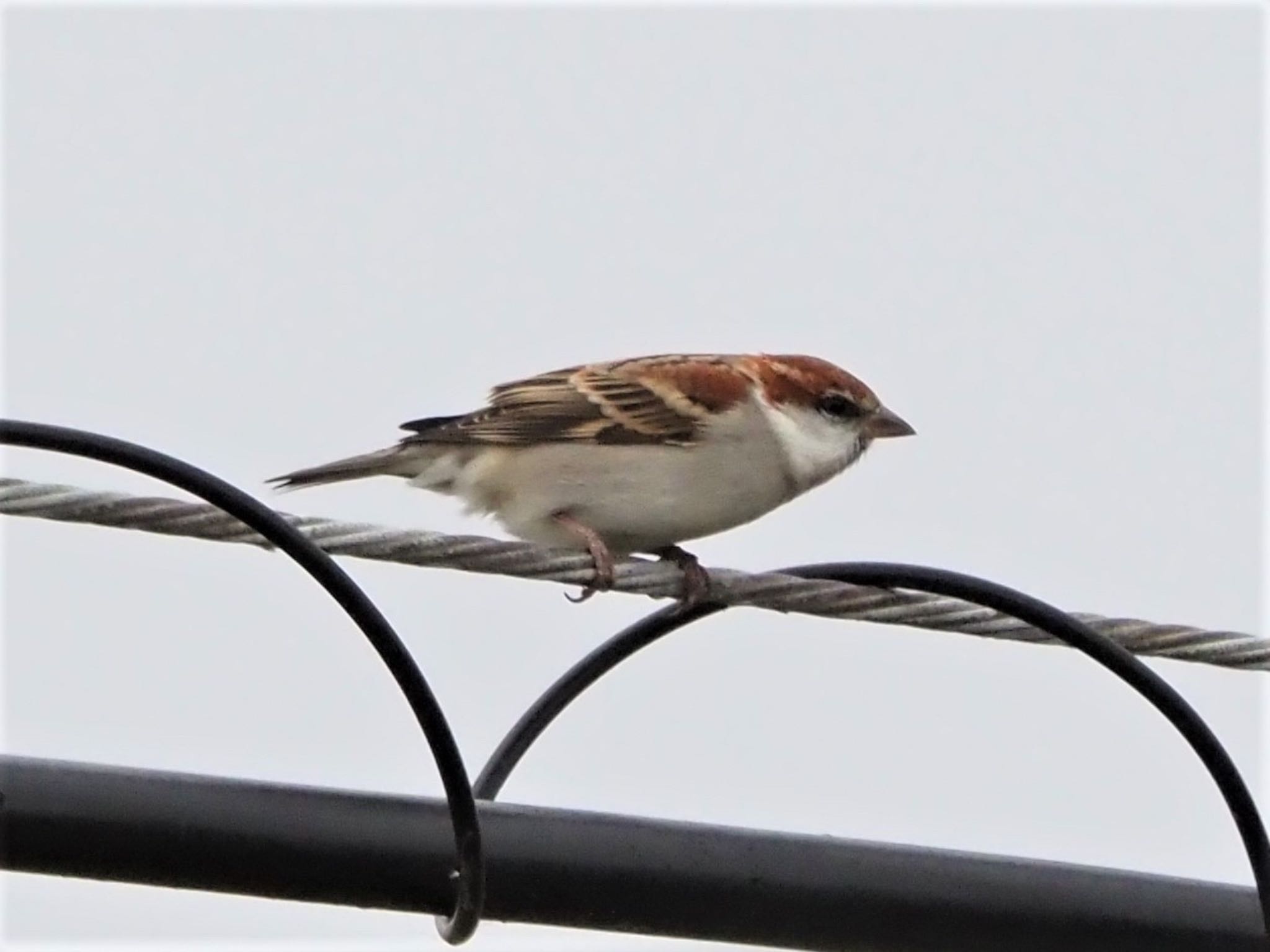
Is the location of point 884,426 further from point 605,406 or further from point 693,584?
point 693,584

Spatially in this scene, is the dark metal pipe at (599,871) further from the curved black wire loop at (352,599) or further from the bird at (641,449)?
the bird at (641,449)

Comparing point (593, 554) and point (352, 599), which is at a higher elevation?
point (352, 599)

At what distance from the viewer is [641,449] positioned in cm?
575

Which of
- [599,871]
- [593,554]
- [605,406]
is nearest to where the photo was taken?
[599,871]

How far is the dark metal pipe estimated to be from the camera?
3.24m

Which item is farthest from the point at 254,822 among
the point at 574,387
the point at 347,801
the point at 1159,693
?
the point at 574,387

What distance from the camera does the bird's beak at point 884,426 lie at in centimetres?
618

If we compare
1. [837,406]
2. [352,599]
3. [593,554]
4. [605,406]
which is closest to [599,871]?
[352,599]

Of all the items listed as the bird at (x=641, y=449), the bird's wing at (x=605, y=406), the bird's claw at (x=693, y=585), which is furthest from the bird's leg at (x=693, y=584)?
the bird's wing at (x=605, y=406)

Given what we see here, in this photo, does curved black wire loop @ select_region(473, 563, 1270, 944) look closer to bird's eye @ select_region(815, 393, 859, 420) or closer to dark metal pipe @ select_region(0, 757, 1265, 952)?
dark metal pipe @ select_region(0, 757, 1265, 952)

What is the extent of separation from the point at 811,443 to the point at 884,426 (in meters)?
0.32

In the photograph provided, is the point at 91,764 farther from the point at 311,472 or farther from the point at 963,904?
the point at 311,472

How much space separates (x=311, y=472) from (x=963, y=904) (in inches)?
109

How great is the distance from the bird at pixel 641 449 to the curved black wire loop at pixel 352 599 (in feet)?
6.42
